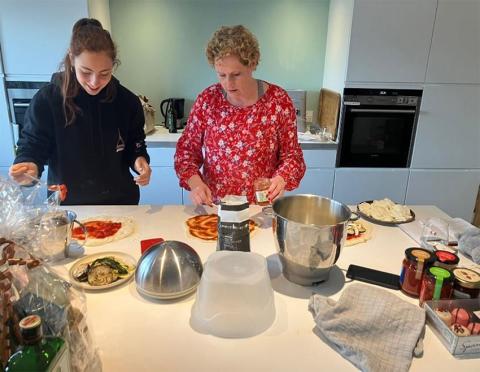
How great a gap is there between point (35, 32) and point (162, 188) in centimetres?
139

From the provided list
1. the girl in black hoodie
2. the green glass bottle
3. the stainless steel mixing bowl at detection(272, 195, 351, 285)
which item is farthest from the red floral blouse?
the green glass bottle

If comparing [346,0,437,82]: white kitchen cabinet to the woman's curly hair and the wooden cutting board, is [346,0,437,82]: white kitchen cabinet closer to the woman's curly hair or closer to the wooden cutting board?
the wooden cutting board

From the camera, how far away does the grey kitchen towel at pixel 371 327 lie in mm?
791

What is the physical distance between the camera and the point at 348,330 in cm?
85

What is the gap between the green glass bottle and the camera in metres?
0.56

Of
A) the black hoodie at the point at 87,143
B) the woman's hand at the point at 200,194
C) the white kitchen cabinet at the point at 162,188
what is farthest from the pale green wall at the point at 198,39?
the woman's hand at the point at 200,194

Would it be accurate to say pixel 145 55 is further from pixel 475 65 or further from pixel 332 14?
pixel 475 65

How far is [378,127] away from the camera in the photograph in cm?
295

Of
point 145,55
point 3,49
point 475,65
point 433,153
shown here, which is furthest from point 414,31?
point 3,49

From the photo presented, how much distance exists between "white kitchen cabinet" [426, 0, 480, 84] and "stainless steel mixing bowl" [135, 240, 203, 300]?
2596 mm

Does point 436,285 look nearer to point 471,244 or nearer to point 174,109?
point 471,244

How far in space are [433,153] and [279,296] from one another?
2.51 m

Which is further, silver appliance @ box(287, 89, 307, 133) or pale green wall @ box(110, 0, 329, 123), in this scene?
silver appliance @ box(287, 89, 307, 133)

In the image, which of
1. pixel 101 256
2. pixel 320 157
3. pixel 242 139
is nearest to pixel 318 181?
pixel 320 157
